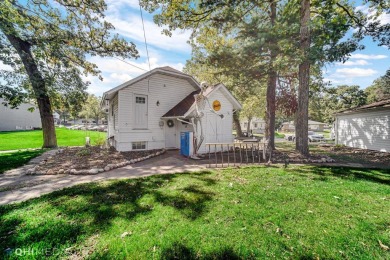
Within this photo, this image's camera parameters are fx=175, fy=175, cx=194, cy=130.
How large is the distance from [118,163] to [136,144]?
134 inches

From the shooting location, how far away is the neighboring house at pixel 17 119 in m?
33.2

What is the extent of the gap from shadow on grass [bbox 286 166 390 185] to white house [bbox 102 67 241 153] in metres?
5.20

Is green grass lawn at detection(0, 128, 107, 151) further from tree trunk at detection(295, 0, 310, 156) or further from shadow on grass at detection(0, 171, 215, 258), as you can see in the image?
tree trunk at detection(295, 0, 310, 156)

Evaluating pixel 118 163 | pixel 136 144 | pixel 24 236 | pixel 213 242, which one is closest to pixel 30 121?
pixel 136 144

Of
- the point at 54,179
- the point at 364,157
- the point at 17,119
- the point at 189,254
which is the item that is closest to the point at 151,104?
the point at 54,179

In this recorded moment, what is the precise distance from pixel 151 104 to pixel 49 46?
729 cm

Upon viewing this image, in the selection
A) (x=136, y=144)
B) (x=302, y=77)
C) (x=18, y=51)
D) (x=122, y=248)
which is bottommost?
(x=122, y=248)

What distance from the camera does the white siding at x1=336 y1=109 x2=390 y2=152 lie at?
40.7 ft

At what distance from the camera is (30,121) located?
3856 cm

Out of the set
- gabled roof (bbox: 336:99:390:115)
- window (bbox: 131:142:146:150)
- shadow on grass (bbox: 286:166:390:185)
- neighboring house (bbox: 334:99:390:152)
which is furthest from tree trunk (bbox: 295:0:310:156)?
window (bbox: 131:142:146:150)

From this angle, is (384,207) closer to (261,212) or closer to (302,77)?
(261,212)

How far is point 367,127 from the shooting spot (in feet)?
45.4

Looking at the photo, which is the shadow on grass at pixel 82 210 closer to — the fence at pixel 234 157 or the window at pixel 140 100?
the fence at pixel 234 157

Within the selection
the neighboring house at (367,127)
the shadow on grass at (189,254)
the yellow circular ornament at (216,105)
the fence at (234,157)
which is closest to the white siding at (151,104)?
the yellow circular ornament at (216,105)
